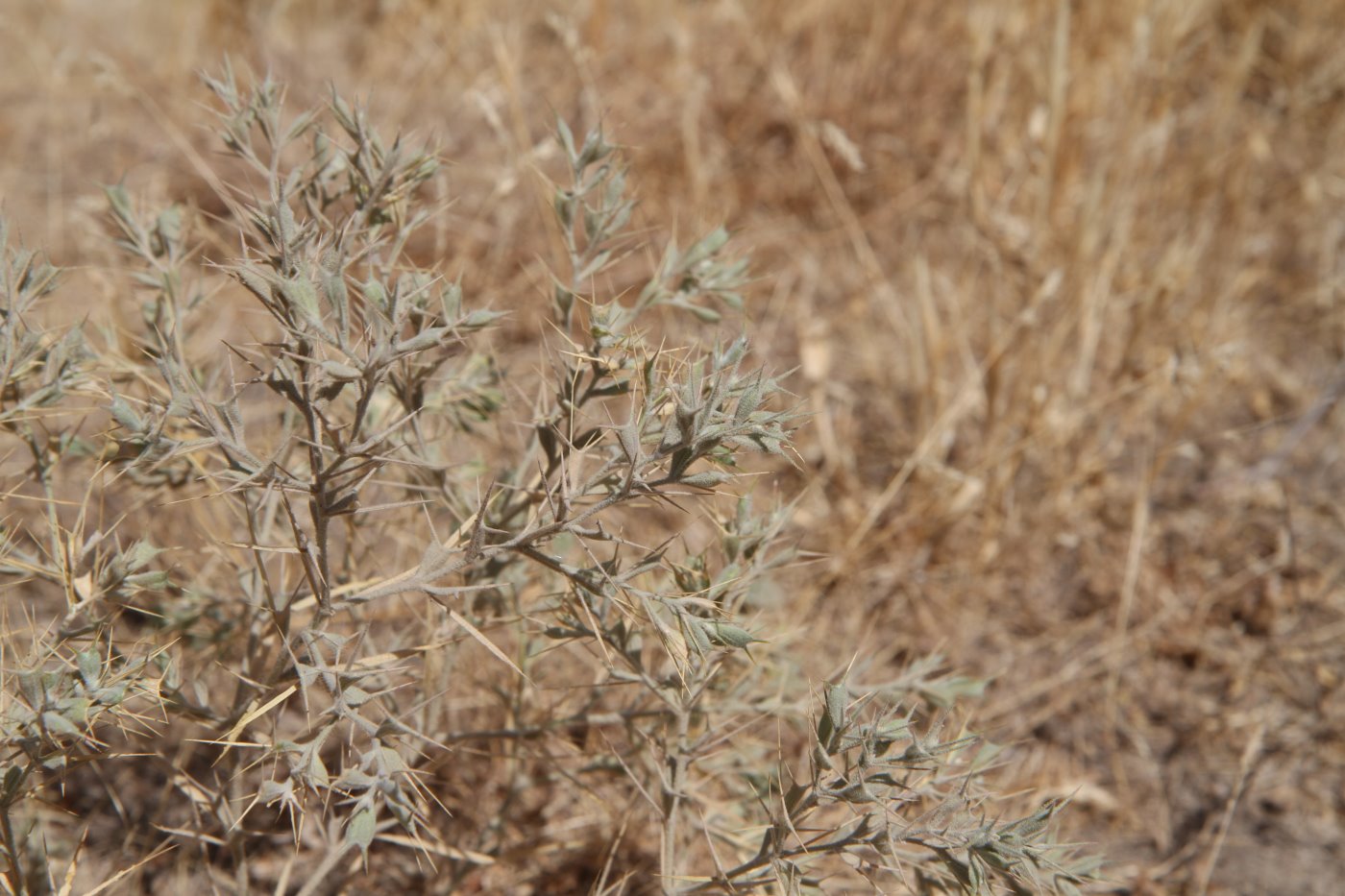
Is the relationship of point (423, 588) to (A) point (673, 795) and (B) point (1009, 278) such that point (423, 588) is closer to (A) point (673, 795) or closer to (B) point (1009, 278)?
(A) point (673, 795)

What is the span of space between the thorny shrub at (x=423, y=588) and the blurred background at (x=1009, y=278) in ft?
1.38

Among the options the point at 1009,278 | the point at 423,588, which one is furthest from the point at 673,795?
the point at 1009,278

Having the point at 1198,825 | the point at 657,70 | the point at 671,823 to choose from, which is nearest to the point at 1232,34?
the point at 657,70

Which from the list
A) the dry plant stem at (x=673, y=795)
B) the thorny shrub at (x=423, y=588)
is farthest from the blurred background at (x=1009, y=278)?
the dry plant stem at (x=673, y=795)

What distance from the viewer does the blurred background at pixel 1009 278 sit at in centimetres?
229

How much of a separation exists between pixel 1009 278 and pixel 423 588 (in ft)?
6.31

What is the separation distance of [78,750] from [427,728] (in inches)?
21.5

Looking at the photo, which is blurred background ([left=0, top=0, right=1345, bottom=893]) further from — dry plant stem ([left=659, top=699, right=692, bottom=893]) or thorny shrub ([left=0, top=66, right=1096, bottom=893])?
dry plant stem ([left=659, top=699, right=692, bottom=893])

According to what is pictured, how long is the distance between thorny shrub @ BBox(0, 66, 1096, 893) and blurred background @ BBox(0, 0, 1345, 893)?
1.38ft

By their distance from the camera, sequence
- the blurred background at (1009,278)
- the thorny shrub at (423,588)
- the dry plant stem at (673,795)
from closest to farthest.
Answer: the thorny shrub at (423,588) → the dry plant stem at (673,795) → the blurred background at (1009,278)

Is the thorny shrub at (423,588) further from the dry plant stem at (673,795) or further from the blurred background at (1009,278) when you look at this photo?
the blurred background at (1009,278)

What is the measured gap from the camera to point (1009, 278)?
2600 mm

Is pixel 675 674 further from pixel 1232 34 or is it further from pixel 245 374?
pixel 1232 34

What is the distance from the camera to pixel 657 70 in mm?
3543
